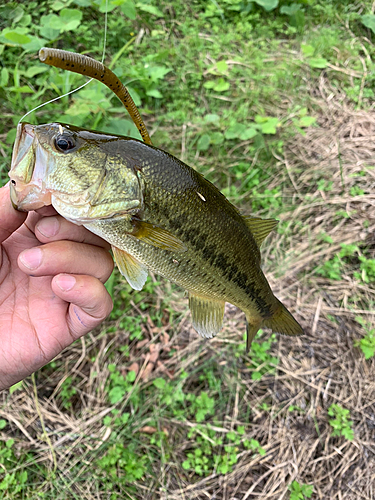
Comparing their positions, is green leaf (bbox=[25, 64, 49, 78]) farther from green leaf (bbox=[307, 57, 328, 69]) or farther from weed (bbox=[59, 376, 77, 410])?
green leaf (bbox=[307, 57, 328, 69])

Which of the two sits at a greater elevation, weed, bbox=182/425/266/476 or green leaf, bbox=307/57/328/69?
green leaf, bbox=307/57/328/69

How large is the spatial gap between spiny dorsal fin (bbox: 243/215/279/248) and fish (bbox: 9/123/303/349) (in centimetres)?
1

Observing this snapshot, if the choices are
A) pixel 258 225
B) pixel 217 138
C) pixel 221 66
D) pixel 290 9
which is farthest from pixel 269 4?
pixel 258 225

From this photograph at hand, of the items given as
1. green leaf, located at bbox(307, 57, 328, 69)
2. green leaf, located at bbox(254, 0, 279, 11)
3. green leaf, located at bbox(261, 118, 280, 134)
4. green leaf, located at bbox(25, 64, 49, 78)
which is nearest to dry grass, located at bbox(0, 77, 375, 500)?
green leaf, located at bbox(261, 118, 280, 134)

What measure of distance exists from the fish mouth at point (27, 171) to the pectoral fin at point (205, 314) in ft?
3.15

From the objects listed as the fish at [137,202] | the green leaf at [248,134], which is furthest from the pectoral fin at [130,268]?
the green leaf at [248,134]

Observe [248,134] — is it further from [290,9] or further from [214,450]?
[214,450]

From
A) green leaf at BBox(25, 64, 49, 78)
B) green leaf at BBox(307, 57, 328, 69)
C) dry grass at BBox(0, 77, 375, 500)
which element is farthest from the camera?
green leaf at BBox(307, 57, 328, 69)

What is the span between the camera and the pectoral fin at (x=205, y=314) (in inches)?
75.4

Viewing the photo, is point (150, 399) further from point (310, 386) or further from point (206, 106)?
point (206, 106)

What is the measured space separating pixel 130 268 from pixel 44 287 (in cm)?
48

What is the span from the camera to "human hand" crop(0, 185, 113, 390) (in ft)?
4.88

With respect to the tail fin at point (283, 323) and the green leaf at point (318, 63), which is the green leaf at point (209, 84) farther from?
the tail fin at point (283, 323)

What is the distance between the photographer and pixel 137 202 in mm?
1475
